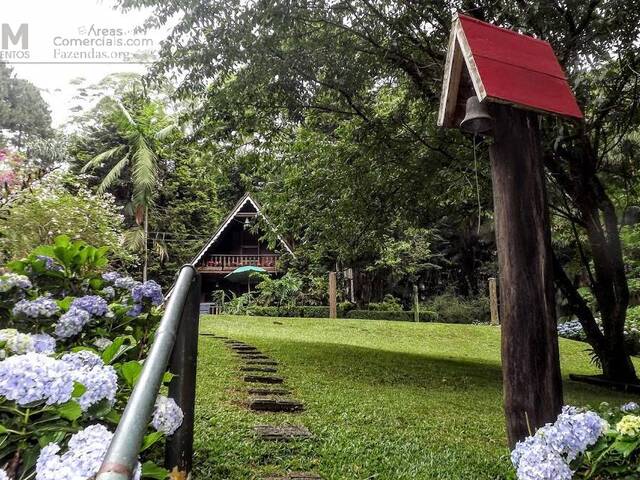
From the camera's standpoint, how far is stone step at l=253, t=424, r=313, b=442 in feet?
11.8

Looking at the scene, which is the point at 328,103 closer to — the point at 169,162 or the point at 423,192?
the point at 423,192

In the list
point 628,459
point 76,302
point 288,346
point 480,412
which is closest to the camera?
point 628,459

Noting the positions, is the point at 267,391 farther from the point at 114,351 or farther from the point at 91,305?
the point at 114,351

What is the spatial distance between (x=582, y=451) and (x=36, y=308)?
232 cm

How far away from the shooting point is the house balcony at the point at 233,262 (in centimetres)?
2230

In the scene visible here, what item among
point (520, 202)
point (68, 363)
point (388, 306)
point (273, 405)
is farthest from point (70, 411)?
point (388, 306)

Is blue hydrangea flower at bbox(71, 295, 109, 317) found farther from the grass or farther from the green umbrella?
the green umbrella

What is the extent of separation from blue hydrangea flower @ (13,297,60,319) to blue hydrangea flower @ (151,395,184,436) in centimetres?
75

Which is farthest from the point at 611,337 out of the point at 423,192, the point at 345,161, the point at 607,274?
the point at 345,161

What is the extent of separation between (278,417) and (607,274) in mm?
6365

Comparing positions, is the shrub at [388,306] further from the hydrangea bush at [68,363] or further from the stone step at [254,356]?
the hydrangea bush at [68,363]

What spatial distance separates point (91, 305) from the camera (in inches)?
92.7

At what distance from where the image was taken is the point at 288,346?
979 centimetres

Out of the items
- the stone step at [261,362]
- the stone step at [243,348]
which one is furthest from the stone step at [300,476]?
the stone step at [243,348]
